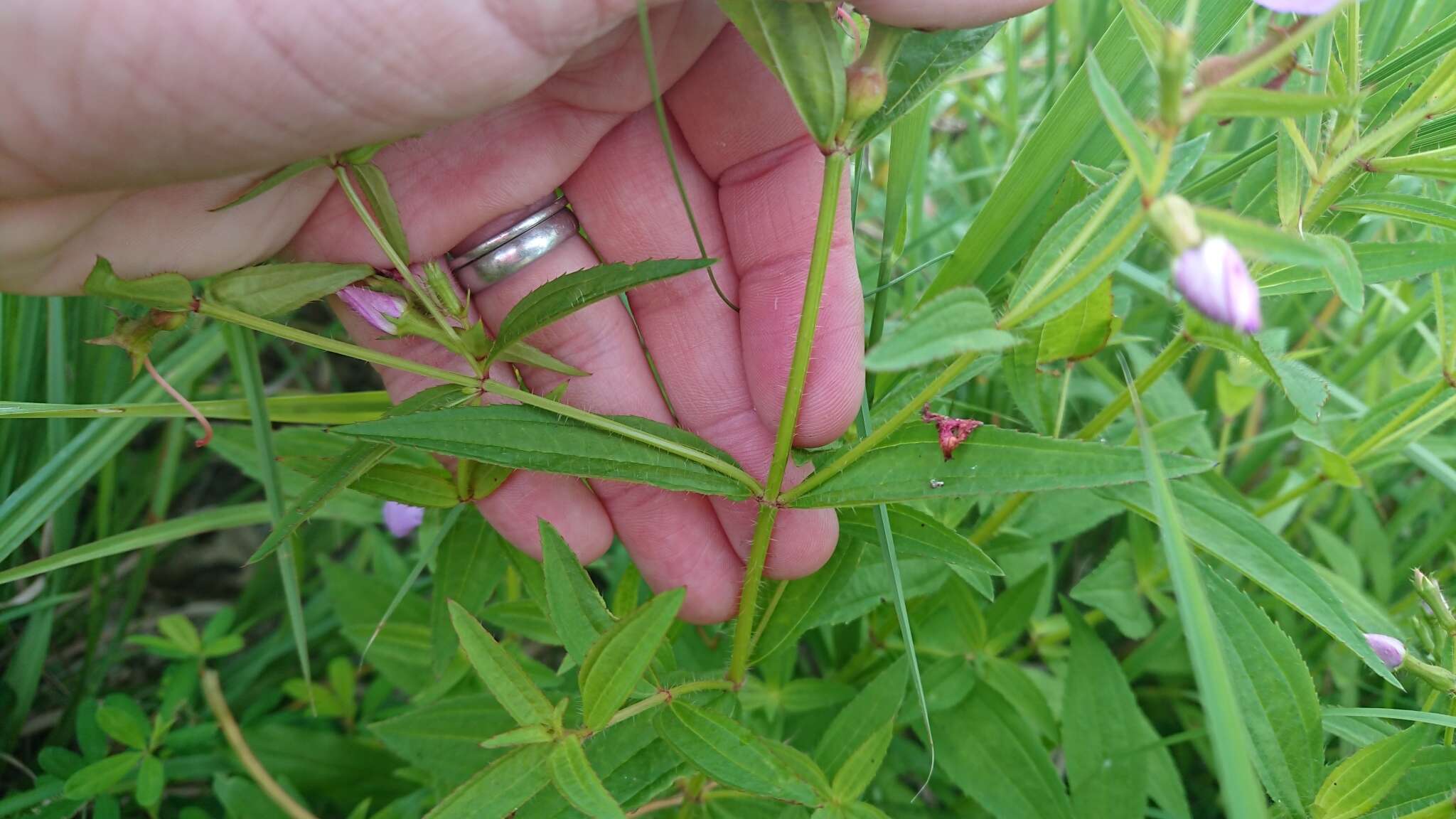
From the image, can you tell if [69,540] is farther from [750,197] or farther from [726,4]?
[726,4]

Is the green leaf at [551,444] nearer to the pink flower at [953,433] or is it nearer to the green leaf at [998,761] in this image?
the pink flower at [953,433]

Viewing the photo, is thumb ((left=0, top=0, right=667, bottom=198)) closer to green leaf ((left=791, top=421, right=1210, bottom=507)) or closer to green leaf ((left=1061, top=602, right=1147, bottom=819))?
green leaf ((left=791, top=421, right=1210, bottom=507))

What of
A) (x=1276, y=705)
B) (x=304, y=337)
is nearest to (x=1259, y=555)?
(x=1276, y=705)

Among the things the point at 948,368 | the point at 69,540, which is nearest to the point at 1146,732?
the point at 948,368

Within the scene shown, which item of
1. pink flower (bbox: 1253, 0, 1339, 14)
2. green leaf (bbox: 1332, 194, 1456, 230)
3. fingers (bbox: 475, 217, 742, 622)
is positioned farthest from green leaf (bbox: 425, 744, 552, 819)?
green leaf (bbox: 1332, 194, 1456, 230)

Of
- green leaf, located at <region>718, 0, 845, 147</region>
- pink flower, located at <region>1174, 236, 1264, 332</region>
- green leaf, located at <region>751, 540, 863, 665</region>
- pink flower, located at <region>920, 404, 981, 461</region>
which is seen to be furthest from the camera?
green leaf, located at <region>751, 540, 863, 665</region>

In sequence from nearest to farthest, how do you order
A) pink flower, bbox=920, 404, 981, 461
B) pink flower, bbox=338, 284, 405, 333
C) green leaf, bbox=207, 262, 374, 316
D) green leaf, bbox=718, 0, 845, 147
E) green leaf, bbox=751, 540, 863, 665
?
1. green leaf, bbox=718, 0, 845, 147
2. pink flower, bbox=920, 404, 981, 461
3. green leaf, bbox=207, 262, 374, 316
4. pink flower, bbox=338, 284, 405, 333
5. green leaf, bbox=751, 540, 863, 665

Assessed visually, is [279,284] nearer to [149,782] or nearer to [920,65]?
[920,65]

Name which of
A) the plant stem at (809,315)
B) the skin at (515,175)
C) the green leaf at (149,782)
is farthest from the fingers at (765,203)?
the green leaf at (149,782)
